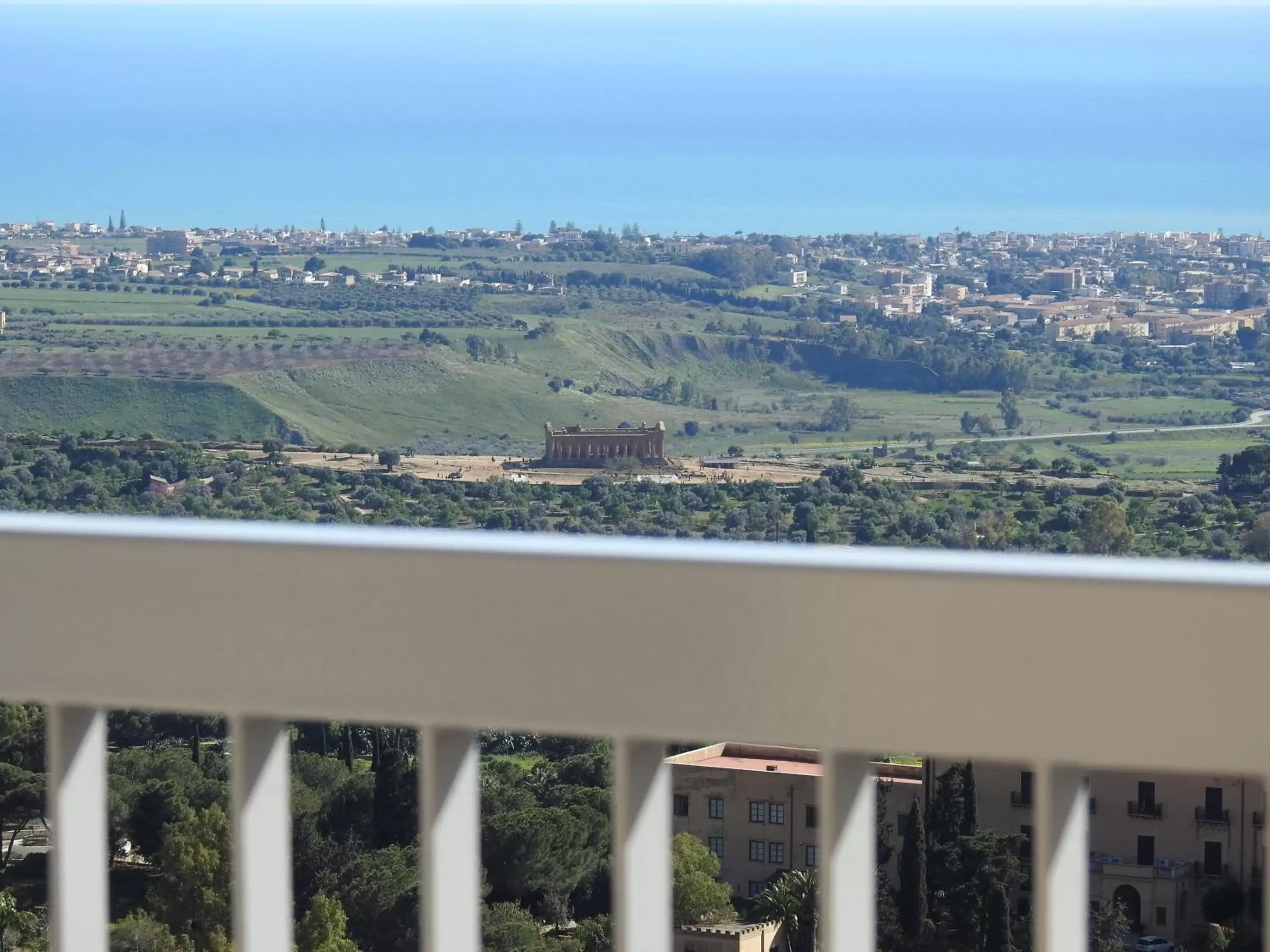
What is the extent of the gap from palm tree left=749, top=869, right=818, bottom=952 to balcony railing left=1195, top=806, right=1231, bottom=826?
2.23 ft

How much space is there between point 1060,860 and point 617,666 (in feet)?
0.50

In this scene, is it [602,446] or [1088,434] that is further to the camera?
[1088,434]

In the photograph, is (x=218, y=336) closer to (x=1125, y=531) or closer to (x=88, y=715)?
(x=1125, y=531)

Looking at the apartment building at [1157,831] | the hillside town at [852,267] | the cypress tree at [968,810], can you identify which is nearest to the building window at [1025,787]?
the apartment building at [1157,831]

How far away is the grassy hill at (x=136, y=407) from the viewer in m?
33.1

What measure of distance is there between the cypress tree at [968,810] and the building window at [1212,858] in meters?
0.55

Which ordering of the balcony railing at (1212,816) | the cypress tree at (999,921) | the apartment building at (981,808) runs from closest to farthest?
the apartment building at (981,808)
the balcony railing at (1212,816)
the cypress tree at (999,921)

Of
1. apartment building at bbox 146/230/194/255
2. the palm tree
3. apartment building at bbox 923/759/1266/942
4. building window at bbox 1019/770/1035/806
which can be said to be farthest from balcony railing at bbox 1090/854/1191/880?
apartment building at bbox 146/230/194/255

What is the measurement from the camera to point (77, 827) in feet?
1.92

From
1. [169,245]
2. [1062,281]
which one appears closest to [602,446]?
[1062,281]

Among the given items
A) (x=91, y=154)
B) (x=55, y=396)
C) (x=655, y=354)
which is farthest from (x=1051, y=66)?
(x=55, y=396)

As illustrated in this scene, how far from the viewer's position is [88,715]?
23.3 inches

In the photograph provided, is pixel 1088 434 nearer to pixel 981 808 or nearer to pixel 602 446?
pixel 602 446

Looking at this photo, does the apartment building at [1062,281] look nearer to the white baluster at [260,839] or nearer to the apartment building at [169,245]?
the apartment building at [169,245]
